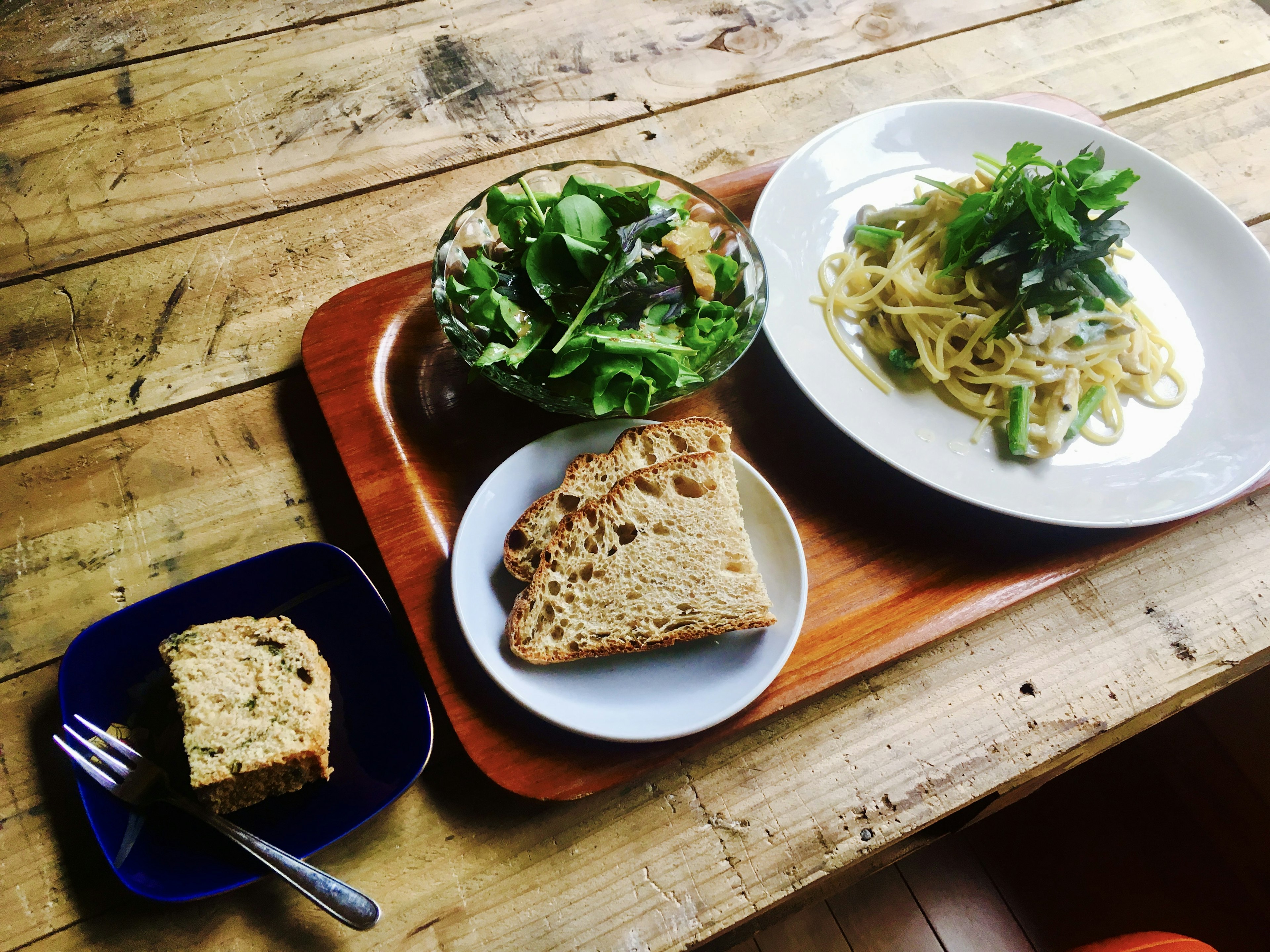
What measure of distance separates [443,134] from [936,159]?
3.92 feet

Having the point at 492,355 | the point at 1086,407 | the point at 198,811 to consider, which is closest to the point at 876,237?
the point at 1086,407

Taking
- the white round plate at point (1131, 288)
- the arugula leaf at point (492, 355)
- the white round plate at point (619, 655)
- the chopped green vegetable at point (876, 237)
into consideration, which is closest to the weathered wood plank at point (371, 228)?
the white round plate at point (1131, 288)

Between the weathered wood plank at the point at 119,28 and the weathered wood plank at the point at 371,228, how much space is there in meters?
0.65

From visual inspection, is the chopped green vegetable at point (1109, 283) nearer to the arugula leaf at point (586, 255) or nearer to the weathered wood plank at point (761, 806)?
the weathered wood plank at point (761, 806)

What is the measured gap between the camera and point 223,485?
1.55 m

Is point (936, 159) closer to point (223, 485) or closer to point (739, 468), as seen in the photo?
point (739, 468)

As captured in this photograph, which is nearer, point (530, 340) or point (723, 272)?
point (530, 340)

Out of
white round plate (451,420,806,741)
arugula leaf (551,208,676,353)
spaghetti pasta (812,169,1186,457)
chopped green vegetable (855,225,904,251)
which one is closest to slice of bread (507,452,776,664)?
white round plate (451,420,806,741)

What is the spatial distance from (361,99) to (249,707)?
1540mm

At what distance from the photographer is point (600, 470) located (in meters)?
1.45

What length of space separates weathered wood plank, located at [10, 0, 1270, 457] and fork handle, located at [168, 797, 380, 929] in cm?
89

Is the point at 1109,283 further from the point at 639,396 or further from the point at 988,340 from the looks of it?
the point at 639,396

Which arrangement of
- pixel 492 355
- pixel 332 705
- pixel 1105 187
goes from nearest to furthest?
pixel 332 705, pixel 492 355, pixel 1105 187

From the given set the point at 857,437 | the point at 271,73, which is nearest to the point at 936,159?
the point at 857,437
